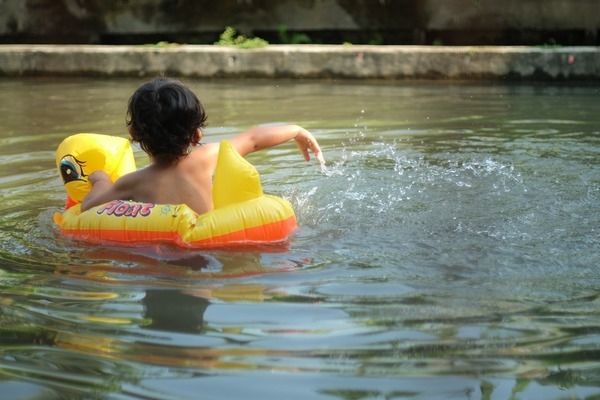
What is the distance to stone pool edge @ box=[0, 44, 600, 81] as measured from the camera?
31.6 feet

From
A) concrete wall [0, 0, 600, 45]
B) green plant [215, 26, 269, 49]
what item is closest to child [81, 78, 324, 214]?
green plant [215, 26, 269, 49]

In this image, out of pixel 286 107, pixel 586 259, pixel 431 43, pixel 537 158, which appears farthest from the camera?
pixel 431 43

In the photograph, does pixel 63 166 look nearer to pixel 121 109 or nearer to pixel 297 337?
pixel 297 337

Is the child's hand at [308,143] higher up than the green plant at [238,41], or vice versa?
the green plant at [238,41]

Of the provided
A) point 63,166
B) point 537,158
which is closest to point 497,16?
point 537,158

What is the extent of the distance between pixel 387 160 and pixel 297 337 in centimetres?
327

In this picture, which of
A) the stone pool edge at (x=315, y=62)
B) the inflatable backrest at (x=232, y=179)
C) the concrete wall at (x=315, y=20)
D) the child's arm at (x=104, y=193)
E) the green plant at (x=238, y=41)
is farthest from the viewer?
the concrete wall at (x=315, y=20)

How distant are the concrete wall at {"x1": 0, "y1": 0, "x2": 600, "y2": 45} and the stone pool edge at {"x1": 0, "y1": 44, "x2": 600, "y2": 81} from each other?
1087 mm

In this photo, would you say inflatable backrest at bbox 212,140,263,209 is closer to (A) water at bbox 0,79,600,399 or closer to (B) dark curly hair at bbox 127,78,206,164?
(B) dark curly hair at bbox 127,78,206,164

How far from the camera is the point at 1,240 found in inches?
178

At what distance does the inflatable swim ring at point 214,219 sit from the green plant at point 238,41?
6.11 meters

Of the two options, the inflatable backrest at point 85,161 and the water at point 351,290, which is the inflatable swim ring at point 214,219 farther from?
the inflatable backrest at point 85,161

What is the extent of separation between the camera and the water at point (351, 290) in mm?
2729

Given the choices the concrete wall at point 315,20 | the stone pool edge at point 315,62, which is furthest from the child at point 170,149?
the concrete wall at point 315,20
